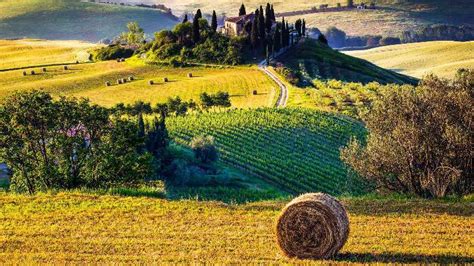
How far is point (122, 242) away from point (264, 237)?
4.97 meters

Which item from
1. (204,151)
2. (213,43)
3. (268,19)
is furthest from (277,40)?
(204,151)

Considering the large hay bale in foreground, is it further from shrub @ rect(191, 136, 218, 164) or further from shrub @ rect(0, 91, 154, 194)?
shrub @ rect(191, 136, 218, 164)

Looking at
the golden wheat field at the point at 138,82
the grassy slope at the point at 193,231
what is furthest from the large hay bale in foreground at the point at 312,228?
the golden wheat field at the point at 138,82

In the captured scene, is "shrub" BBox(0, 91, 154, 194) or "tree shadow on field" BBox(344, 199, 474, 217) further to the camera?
"shrub" BBox(0, 91, 154, 194)

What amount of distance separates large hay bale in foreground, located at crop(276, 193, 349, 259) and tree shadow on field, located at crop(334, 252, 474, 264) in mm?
511

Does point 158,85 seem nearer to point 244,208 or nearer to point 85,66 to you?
point 85,66

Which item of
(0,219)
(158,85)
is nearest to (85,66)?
(158,85)

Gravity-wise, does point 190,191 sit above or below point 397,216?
below

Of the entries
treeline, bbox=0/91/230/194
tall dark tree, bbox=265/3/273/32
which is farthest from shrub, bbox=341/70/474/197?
tall dark tree, bbox=265/3/273/32

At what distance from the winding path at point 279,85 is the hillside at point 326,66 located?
13.7ft

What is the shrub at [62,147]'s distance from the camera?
Answer: 116 feet

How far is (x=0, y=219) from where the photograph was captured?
27.5 meters

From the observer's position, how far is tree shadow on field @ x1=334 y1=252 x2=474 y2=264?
68.7ft

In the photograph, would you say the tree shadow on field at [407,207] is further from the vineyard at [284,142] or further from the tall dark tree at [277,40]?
the tall dark tree at [277,40]
